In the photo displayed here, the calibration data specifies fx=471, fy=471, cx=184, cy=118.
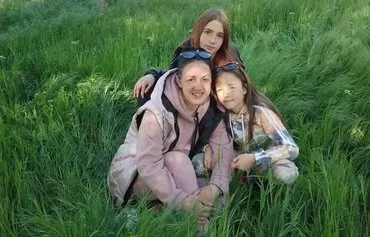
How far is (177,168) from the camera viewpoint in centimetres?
243

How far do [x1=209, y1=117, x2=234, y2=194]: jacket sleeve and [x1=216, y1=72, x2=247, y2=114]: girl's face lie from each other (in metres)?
0.12

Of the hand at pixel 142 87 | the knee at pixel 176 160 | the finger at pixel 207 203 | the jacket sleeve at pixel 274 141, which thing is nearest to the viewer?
the finger at pixel 207 203

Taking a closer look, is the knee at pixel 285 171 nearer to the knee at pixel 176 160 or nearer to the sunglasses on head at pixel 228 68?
the knee at pixel 176 160

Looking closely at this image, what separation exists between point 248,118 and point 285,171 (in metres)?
0.39

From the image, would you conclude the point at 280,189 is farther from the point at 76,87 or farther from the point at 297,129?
the point at 76,87

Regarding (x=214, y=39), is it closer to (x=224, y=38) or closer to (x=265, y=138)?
(x=224, y=38)

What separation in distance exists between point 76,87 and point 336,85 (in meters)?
2.02

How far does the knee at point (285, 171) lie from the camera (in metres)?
2.45

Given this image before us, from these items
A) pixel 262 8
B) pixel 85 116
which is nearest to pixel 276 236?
pixel 85 116

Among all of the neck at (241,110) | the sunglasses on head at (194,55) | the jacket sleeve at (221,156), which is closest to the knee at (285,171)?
the jacket sleeve at (221,156)

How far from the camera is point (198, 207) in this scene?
7.38 feet

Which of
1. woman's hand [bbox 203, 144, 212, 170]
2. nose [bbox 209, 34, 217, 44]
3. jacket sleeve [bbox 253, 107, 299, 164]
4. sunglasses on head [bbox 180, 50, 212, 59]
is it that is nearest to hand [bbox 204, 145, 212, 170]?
woman's hand [bbox 203, 144, 212, 170]

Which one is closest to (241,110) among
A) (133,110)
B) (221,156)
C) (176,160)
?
(221,156)

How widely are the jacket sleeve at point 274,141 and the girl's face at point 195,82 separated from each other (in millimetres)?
377
